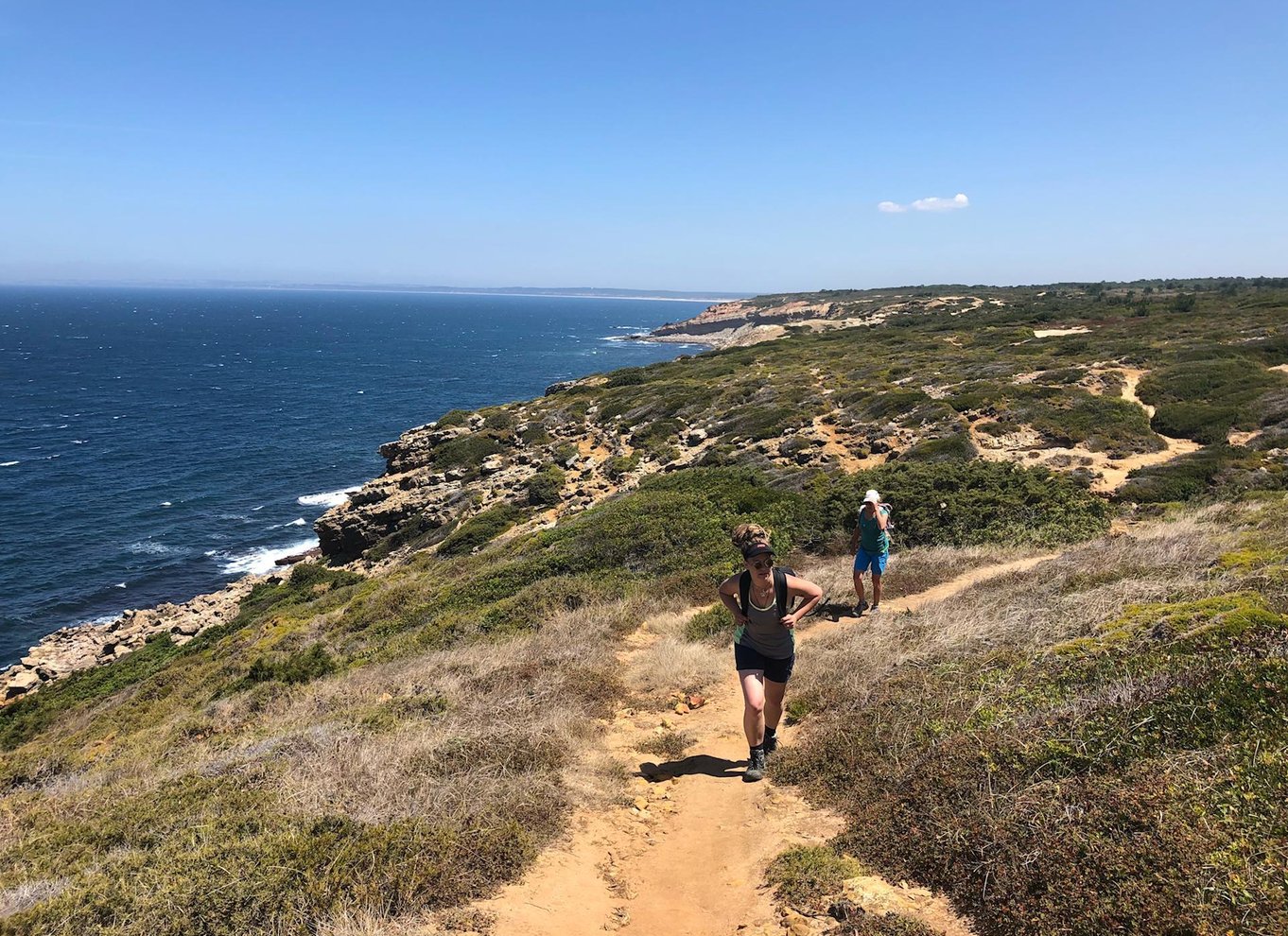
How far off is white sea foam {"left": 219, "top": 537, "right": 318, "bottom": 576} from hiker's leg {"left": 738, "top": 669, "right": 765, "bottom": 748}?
104 ft

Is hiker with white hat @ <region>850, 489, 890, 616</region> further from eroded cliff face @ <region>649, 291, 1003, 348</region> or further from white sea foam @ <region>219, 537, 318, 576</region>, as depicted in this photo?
eroded cliff face @ <region>649, 291, 1003, 348</region>

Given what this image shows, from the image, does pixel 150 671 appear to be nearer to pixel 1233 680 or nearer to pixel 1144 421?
pixel 1233 680

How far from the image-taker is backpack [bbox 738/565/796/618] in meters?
6.10

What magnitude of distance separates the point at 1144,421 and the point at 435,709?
72.7ft

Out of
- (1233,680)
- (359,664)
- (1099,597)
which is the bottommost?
(359,664)

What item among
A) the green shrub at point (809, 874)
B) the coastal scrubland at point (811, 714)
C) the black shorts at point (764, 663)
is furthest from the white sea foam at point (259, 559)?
the green shrub at point (809, 874)

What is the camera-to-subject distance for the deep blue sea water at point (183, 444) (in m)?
31.9

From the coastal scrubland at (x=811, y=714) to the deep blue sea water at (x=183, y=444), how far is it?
44.7ft

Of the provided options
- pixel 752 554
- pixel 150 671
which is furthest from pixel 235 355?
pixel 752 554

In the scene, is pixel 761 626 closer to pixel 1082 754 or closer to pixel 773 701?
pixel 773 701

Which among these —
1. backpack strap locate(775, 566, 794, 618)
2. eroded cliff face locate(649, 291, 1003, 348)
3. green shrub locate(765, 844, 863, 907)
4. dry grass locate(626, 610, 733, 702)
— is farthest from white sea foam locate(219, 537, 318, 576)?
eroded cliff face locate(649, 291, 1003, 348)

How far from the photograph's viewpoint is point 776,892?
4746 mm

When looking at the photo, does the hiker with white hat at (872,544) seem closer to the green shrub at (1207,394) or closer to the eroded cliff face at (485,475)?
the eroded cliff face at (485,475)

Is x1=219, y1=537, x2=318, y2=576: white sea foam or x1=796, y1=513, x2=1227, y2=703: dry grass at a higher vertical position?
x1=796, y1=513, x2=1227, y2=703: dry grass
